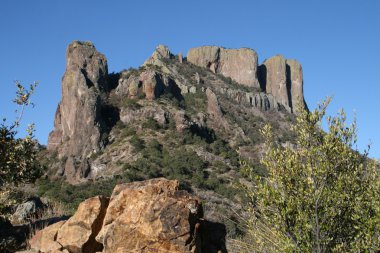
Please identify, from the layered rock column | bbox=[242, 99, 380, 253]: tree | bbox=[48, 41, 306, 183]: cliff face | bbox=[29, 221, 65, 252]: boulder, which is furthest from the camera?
the layered rock column

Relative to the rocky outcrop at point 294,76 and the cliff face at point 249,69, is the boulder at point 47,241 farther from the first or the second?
the rocky outcrop at point 294,76

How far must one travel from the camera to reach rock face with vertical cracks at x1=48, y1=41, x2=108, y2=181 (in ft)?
261

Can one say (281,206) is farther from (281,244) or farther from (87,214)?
Result: (87,214)

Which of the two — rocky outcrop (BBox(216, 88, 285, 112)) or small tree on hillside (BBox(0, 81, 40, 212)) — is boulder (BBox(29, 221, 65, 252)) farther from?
rocky outcrop (BBox(216, 88, 285, 112))

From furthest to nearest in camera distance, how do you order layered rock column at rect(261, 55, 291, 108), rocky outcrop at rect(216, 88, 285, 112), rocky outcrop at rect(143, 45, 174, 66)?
layered rock column at rect(261, 55, 291, 108), rocky outcrop at rect(216, 88, 285, 112), rocky outcrop at rect(143, 45, 174, 66)

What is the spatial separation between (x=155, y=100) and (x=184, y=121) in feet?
33.2

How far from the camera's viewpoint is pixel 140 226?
10.2m

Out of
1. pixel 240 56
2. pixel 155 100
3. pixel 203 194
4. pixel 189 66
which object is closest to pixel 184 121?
pixel 155 100

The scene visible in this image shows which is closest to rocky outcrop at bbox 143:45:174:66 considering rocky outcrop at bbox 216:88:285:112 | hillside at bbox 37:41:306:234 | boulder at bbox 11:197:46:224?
Answer: hillside at bbox 37:41:306:234

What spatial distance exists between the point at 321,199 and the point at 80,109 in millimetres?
77598

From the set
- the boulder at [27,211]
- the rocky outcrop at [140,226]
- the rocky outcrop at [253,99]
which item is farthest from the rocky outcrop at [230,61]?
the rocky outcrop at [140,226]

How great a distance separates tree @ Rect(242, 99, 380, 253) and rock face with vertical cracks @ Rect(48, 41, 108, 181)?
63757 millimetres

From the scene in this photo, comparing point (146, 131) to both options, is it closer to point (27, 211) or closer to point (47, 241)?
point (27, 211)

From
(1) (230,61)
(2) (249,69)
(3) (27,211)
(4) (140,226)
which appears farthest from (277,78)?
(4) (140,226)
